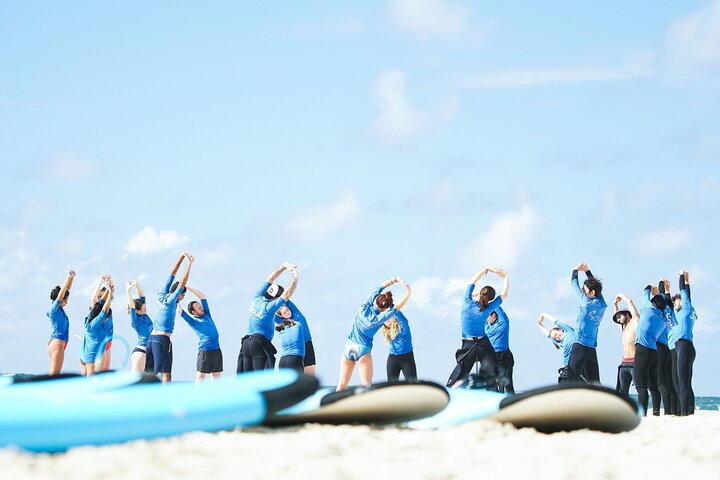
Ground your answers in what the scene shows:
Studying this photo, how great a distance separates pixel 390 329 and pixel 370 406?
417 cm

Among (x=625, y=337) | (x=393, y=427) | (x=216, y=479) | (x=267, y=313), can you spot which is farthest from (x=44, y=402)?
(x=625, y=337)

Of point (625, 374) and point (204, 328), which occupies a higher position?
point (204, 328)

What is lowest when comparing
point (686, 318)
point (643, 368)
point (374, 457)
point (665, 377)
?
point (374, 457)

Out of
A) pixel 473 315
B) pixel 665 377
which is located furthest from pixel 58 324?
pixel 665 377

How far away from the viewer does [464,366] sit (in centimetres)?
1239

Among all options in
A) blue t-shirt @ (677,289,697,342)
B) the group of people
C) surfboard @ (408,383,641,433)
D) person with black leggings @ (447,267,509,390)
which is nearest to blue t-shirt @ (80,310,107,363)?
the group of people

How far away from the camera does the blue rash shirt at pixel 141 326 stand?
1402cm

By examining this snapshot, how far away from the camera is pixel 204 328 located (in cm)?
1375

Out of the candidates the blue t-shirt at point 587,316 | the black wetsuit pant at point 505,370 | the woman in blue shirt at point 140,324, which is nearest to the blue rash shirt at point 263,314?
the woman in blue shirt at point 140,324

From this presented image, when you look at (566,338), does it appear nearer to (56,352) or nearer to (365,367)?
(365,367)

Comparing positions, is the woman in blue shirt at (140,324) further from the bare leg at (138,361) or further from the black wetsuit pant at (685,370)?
the black wetsuit pant at (685,370)

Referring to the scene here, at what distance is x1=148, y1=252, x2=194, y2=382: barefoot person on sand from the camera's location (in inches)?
516

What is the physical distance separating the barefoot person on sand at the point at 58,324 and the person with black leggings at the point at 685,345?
9145 mm

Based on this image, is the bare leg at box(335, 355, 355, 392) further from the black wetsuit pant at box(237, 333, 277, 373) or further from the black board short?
the black board short
